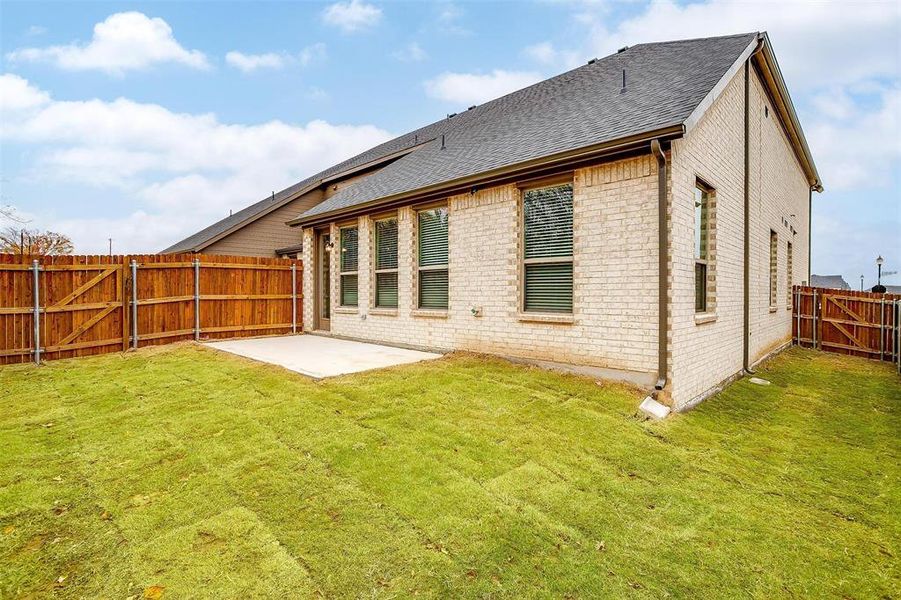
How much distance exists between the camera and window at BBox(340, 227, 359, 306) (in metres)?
10.3

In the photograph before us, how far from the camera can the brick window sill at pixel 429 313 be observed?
8.16 m

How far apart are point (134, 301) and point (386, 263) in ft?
16.8

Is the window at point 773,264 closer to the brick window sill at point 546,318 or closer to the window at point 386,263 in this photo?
the brick window sill at point 546,318

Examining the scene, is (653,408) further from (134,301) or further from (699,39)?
(134,301)

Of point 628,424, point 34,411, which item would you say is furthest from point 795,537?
point 34,411

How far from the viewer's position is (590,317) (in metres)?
6.03

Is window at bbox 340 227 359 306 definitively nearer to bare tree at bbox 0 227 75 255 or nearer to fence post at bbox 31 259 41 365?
fence post at bbox 31 259 41 365

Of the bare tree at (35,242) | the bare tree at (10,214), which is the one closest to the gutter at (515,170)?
the bare tree at (10,214)

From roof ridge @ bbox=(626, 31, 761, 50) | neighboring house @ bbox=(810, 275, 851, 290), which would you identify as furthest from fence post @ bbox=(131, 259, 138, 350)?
neighboring house @ bbox=(810, 275, 851, 290)

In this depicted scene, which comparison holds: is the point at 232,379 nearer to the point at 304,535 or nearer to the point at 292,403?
the point at 292,403

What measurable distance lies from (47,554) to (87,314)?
7.32 meters

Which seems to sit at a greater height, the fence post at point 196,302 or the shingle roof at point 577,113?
the shingle roof at point 577,113

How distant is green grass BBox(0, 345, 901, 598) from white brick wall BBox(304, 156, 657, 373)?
720mm

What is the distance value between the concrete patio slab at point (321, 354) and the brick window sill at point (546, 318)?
186 centimetres
